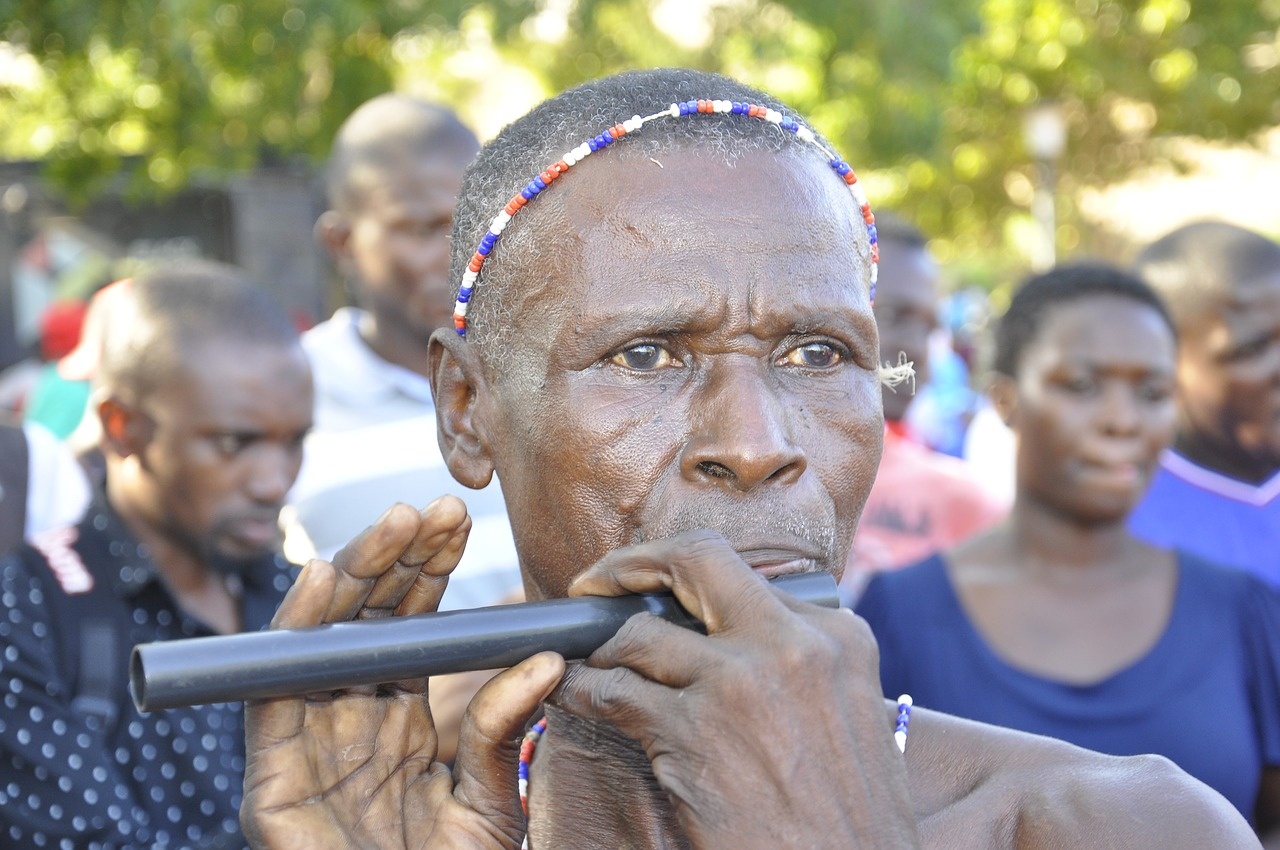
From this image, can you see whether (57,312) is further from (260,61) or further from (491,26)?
(491,26)

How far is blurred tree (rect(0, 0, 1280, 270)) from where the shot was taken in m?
7.35

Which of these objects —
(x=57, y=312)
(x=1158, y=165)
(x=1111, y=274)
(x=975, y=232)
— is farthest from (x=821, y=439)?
(x=975, y=232)

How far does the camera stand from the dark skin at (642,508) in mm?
1946

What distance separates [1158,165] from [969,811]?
1933 centimetres

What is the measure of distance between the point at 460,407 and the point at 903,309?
144 inches

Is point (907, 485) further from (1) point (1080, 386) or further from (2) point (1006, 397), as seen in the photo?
(1) point (1080, 386)

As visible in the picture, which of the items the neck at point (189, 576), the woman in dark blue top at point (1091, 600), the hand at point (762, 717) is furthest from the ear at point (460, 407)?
the woman in dark blue top at point (1091, 600)

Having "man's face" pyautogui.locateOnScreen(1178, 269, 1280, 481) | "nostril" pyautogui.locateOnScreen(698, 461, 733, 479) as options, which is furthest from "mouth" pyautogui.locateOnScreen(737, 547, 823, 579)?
"man's face" pyautogui.locateOnScreen(1178, 269, 1280, 481)

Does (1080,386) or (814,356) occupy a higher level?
(814,356)

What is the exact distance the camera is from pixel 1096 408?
13.4ft

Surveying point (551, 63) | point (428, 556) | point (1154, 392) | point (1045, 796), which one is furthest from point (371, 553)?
point (551, 63)

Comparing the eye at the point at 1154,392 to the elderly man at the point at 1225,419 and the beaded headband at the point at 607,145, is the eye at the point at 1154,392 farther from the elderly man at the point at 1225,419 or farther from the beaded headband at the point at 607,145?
the beaded headband at the point at 607,145

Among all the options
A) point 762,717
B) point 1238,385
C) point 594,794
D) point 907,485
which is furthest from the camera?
point 907,485

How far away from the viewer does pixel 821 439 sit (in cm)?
206
